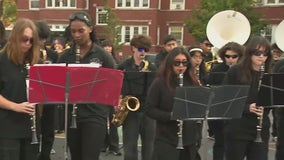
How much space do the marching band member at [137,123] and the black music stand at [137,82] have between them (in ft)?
0.37

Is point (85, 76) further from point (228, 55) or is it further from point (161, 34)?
point (161, 34)

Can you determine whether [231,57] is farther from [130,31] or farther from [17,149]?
[130,31]

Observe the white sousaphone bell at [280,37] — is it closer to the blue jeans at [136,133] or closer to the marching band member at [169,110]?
the blue jeans at [136,133]

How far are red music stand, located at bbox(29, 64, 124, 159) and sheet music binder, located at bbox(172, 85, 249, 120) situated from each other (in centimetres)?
60

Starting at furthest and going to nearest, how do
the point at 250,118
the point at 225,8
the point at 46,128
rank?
the point at 225,8 → the point at 46,128 → the point at 250,118

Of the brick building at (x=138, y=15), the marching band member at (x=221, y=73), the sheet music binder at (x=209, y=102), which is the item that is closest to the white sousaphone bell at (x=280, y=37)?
the marching band member at (x=221, y=73)

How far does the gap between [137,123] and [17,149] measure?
7.90 feet

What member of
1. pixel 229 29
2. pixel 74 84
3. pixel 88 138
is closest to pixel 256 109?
pixel 88 138

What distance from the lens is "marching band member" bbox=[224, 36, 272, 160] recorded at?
4637 mm

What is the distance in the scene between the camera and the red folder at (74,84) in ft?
12.1

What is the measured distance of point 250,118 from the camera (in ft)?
15.4

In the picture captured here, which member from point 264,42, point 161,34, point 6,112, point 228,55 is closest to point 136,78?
point 228,55

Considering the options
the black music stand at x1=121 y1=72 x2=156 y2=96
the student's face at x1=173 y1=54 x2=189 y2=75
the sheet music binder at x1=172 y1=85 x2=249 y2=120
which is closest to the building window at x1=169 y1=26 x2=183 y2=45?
the black music stand at x1=121 y1=72 x2=156 y2=96

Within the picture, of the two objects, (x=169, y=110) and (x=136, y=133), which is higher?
(x=169, y=110)
